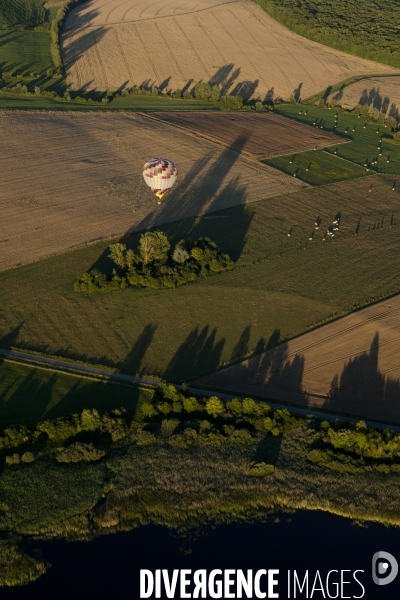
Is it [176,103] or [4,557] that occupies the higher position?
[176,103]

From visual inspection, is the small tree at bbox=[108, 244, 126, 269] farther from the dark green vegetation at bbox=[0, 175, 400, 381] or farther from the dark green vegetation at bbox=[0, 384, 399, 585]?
the dark green vegetation at bbox=[0, 384, 399, 585]

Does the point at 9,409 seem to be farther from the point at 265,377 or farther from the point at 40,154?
the point at 40,154

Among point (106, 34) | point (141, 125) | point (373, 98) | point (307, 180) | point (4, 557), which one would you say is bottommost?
point (4, 557)

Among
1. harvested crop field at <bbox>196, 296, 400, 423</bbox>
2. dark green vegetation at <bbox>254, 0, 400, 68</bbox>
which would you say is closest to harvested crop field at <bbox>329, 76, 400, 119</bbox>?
dark green vegetation at <bbox>254, 0, 400, 68</bbox>

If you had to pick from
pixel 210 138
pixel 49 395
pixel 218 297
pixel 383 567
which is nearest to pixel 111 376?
pixel 49 395

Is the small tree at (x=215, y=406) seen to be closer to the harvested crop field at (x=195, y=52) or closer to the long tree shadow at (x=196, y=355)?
the long tree shadow at (x=196, y=355)

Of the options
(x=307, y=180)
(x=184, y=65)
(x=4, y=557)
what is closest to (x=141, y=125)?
(x=307, y=180)

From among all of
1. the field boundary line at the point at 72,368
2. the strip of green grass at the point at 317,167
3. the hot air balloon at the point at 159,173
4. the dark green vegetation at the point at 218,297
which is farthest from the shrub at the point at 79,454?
the strip of green grass at the point at 317,167

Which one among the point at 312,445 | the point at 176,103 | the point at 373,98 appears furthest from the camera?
the point at 373,98
